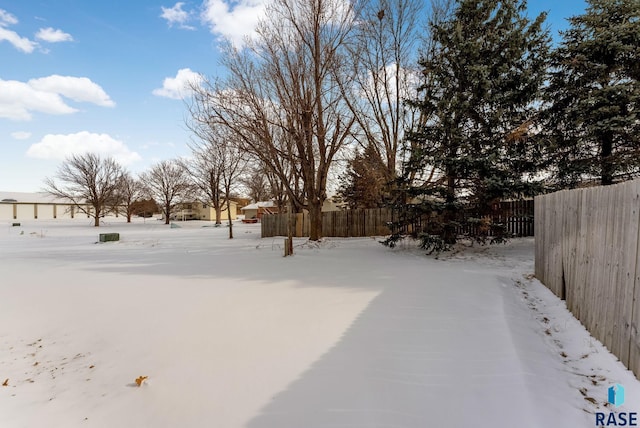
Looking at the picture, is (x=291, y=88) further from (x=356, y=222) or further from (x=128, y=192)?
(x=128, y=192)

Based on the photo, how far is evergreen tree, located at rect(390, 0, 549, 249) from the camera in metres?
8.71

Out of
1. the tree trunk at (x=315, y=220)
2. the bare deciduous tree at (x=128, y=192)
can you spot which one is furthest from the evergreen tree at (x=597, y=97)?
the bare deciduous tree at (x=128, y=192)

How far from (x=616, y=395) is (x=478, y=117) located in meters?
8.09

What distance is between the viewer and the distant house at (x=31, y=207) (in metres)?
48.8

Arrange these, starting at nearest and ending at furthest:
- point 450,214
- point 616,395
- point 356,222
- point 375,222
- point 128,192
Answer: point 616,395 → point 450,214 → point 375,222 → point 356,222 → point 128,192

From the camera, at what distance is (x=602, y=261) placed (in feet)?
11.0

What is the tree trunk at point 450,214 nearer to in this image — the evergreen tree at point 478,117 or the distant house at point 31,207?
the evergreen tree at point 478,117

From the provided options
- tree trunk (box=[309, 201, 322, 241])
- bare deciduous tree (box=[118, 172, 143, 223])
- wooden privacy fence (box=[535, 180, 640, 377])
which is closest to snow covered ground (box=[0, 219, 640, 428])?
wooden privacy fence (box=[535, 180, 640, 377])

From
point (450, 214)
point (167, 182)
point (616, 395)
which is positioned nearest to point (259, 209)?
point (167, 182)

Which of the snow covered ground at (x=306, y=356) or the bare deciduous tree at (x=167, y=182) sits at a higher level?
the bare deciduous tree at (x=167, y=182)

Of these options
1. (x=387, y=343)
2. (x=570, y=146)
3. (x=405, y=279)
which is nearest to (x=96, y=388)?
(x=387, y=343)

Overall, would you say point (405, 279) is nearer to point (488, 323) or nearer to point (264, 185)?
point (488, 323)

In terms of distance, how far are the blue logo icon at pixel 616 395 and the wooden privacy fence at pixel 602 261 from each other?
0.22 m

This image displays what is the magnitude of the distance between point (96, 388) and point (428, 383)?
295cm
